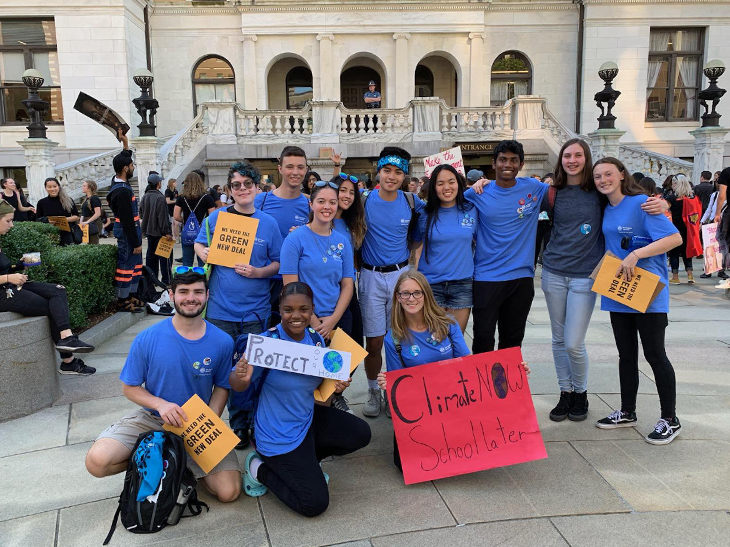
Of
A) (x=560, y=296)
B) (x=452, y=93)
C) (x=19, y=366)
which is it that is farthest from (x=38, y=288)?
(x=452, y=93)

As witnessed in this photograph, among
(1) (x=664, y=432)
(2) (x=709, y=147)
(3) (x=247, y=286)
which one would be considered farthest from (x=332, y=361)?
(2) (x=709, y=147)

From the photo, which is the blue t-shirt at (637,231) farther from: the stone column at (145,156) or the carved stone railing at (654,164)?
the carved stone railing at (654,164)

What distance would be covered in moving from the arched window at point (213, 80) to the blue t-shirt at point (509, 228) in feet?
68.6

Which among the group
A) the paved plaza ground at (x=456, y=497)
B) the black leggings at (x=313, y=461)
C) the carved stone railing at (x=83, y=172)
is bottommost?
the paved plaza ground at (x=456, y=497)

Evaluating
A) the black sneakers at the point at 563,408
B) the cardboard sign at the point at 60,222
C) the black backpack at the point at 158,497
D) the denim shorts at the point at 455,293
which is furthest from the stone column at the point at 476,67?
the black backpack at the point at 158,497

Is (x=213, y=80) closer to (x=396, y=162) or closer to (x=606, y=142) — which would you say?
(x=606, y=142)

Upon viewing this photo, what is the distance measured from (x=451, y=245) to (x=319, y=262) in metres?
1.02

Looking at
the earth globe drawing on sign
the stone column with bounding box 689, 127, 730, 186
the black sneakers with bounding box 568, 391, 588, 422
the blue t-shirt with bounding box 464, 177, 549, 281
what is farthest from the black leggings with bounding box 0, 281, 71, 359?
the stone column with bounding box 689, 127, 730, 186

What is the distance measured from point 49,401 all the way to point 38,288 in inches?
38.3

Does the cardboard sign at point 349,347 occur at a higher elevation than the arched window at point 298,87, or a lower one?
lower

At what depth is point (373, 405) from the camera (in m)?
4.48

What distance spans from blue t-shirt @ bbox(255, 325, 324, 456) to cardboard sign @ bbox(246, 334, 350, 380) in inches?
3.7

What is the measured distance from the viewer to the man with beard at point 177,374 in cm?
312

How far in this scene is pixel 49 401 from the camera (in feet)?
15.5
